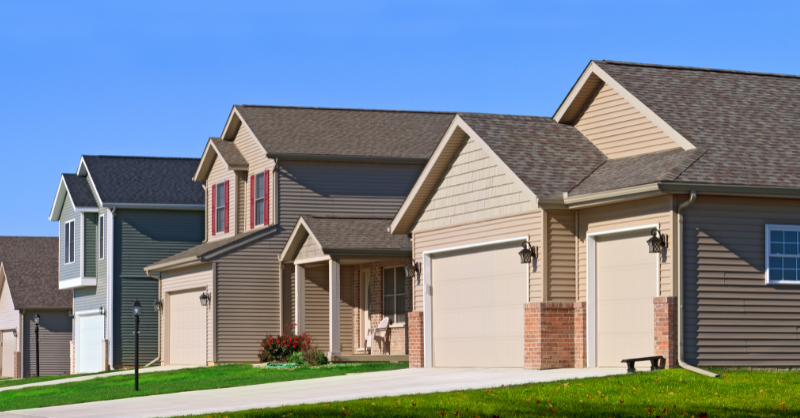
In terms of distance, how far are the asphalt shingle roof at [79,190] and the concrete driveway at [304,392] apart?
69.9ft

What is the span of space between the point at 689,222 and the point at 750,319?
2.03 meters

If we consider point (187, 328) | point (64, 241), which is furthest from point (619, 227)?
point (64, 241)

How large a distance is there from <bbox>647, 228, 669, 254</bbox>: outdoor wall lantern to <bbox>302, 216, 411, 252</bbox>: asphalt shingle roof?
10540mm

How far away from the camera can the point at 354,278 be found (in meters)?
31.9

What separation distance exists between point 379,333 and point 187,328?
23.3 ft

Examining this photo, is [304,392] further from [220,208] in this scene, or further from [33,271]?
[33,271]

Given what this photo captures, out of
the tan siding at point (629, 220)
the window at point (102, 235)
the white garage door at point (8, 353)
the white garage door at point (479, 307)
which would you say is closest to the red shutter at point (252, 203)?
the window at point (102, 235)

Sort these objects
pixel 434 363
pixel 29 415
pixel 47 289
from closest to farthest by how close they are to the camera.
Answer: pixel 29 415 < pixel 434 363 < pixel 47 289

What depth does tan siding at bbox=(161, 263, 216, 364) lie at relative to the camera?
103ft

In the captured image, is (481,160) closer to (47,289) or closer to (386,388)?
(386,388)

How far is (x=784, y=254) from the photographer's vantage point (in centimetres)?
1906

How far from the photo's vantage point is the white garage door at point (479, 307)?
21.7 meters

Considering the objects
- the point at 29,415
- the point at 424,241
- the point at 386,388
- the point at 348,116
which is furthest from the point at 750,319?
the point at 348,116

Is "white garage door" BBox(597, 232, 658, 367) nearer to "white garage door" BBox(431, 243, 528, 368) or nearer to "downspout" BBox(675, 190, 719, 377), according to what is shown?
"downspout" BBox(675, 190, 719, 377)
